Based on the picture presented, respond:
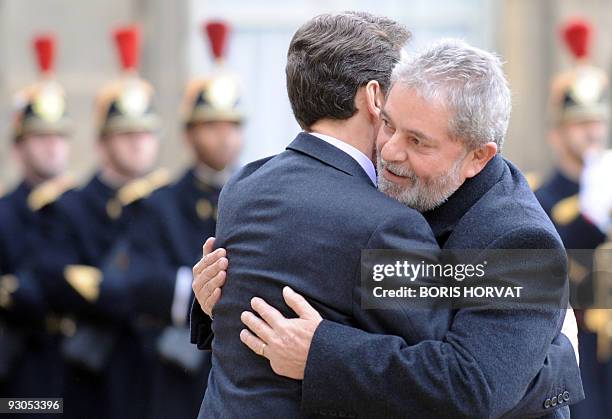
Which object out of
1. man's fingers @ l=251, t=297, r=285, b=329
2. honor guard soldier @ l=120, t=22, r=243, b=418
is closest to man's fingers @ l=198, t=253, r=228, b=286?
man's fingers @ l=251, t=297, r=285, b=329

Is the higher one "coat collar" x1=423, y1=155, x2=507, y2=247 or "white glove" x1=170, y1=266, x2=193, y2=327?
"coat collar" x1=423, y1=155, x2=507, y2=247

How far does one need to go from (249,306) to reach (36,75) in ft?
19.7

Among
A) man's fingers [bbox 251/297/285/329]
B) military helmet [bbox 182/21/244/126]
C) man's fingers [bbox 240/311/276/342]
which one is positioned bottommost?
military helmet [bbox 182/21/244/126]

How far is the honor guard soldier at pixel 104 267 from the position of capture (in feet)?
21.5

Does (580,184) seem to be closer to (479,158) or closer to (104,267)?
(104,267)

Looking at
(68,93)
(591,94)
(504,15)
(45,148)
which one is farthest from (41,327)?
(504,15)

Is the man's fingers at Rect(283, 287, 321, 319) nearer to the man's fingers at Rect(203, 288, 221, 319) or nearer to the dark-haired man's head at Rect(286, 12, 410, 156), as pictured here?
the man's fingers at Rect(203, 288, 221, 319)

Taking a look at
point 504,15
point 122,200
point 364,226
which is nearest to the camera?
point 364,226

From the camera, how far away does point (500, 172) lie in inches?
108

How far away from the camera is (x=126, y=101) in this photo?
23.9 feet

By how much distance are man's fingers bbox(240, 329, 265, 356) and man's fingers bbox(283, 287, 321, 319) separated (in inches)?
3.7

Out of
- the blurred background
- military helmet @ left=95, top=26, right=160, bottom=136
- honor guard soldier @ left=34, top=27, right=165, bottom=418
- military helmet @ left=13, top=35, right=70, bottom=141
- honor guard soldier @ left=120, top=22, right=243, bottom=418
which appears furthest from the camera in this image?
the blurred background

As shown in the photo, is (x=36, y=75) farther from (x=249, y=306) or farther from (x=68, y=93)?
(x=249, y=306)

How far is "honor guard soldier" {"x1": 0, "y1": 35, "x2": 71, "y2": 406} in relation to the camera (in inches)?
261
